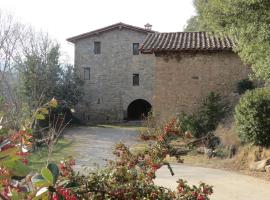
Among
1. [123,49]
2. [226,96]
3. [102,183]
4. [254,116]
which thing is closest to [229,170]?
[254,116]

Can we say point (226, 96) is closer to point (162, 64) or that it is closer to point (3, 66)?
point (162, 64)

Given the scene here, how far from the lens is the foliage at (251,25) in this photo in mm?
10680

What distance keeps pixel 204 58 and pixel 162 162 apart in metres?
14.6

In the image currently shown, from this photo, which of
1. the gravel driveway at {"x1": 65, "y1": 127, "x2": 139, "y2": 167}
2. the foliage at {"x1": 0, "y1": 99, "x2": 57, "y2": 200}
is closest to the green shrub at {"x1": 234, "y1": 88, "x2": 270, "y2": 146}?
the gravel driveway at {"x1": 65, "y1": 127, "x2": 139, "y2": 167}

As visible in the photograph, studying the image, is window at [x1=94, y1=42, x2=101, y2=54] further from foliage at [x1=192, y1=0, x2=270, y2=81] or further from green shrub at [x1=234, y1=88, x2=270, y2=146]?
green shrub at [x1=234, y1=88, x2=270, y2=146]

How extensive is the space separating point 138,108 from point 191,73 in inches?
552

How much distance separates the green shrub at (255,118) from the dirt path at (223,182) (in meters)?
1.73

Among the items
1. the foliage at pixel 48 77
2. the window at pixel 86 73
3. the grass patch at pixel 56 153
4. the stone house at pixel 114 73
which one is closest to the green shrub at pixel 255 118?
the grass patch at pixel 56 153

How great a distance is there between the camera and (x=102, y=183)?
4.08 m

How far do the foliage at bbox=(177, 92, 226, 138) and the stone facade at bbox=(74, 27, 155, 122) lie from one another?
1317cm

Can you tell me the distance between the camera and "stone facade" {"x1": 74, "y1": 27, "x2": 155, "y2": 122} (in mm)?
31000

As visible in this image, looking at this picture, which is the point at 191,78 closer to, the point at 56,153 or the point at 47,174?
the point at 56,153

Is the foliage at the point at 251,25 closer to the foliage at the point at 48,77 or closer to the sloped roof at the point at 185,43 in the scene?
the sloped roof at the point at 185,43

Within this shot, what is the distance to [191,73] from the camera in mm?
18797
